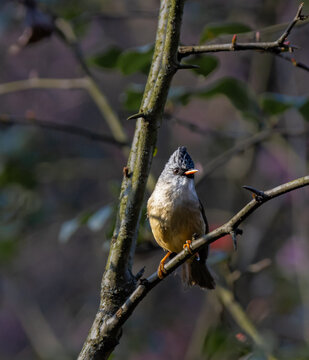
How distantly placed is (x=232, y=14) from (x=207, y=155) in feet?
5.73

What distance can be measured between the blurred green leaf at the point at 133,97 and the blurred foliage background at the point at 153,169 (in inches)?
0.4

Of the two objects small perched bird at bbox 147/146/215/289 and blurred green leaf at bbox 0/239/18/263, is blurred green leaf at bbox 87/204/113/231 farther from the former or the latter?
blurred green leaf at bbox 0/239/18/263

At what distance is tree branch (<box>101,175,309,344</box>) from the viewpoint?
5.08 ft

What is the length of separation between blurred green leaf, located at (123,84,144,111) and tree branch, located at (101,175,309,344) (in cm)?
176

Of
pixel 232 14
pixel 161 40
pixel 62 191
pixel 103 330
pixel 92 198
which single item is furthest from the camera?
pixel 92 198

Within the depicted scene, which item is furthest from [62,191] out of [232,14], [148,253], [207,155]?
[148,253]

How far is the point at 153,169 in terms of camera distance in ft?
20.0

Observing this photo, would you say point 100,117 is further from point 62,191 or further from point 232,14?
point 232,14

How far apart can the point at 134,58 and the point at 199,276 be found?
4.61 ft

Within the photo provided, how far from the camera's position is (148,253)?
346 cm

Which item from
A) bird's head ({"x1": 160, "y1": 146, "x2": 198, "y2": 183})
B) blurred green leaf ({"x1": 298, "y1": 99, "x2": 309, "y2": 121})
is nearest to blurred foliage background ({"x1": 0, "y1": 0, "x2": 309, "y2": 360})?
blurred green leaf ({"x1": 298, "y1": 99, "x2": 309, "y2": 121})

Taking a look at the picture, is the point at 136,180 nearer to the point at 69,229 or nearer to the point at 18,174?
the point at 69,229

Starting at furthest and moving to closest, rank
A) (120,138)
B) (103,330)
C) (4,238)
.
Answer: (4,238) < (120,138) < (103,330)

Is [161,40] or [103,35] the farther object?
[103,35]
